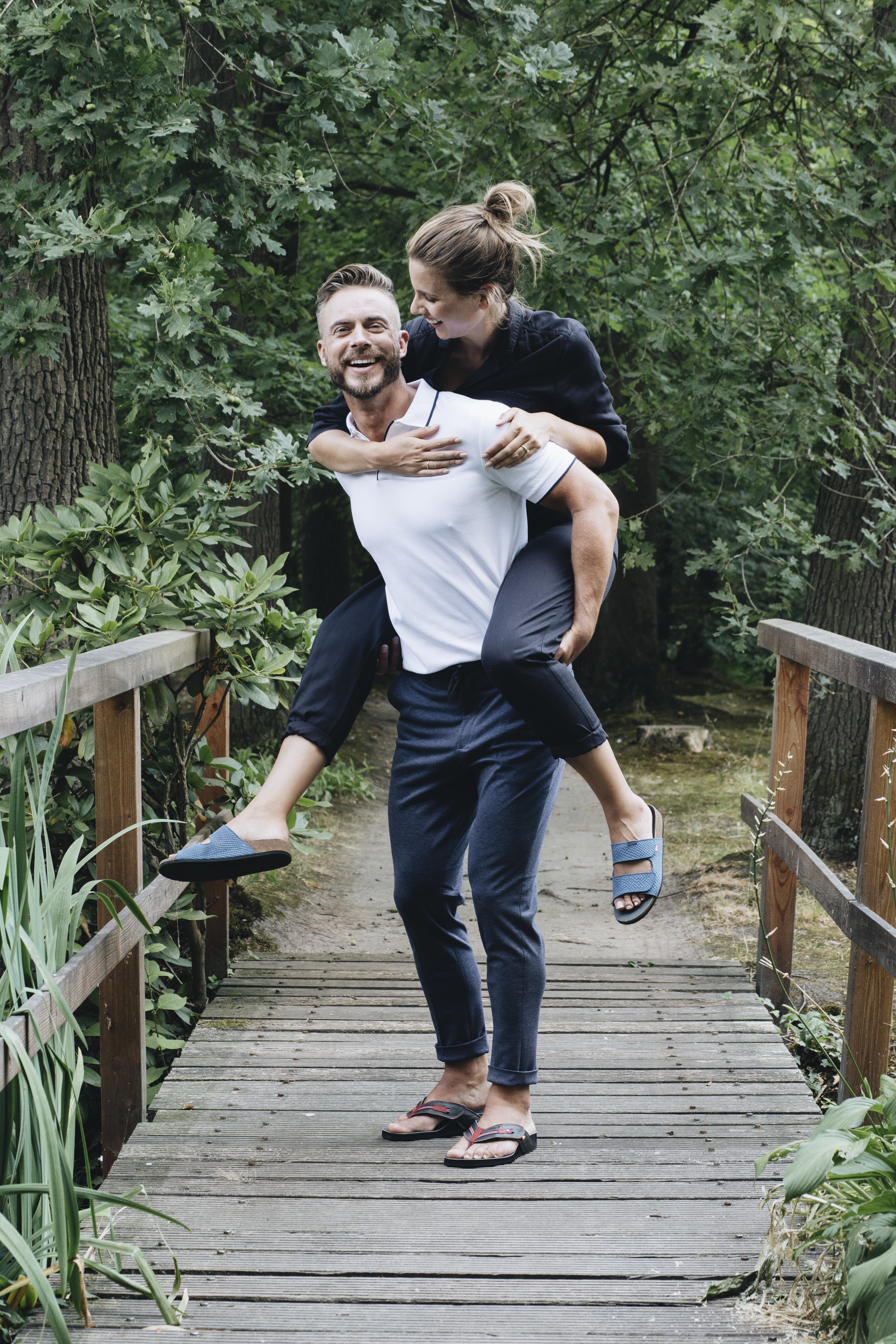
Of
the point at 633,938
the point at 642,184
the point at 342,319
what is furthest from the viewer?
the point at 642,184

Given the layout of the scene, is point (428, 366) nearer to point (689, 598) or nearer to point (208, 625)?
point (208, 625)

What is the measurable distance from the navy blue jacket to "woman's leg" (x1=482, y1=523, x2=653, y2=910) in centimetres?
16

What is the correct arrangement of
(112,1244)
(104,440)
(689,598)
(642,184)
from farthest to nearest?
(689,598) < (642,184) < (104,440) < (112,1244)

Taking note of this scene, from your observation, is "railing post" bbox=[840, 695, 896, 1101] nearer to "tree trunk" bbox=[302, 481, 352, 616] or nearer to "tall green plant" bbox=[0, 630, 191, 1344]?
"tall green plant" bbox=[0, 630, 191, 1344]

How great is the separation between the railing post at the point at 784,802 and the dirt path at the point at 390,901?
2.92ft

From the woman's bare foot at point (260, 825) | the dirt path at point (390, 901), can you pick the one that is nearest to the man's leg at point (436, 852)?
the woman's bare foot at point (260, 825)

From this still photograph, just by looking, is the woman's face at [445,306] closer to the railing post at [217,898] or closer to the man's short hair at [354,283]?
the man's short hair at [354,283]

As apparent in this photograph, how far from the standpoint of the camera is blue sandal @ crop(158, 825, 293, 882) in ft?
8.12

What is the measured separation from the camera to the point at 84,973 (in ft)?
8.00

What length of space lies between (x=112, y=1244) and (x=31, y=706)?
2.96ft

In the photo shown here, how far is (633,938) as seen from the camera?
19.6 feet

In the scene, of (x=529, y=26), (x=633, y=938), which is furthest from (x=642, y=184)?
(x=633, y=938)

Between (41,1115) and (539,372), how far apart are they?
1.75 m

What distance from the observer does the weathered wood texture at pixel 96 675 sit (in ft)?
6.86
